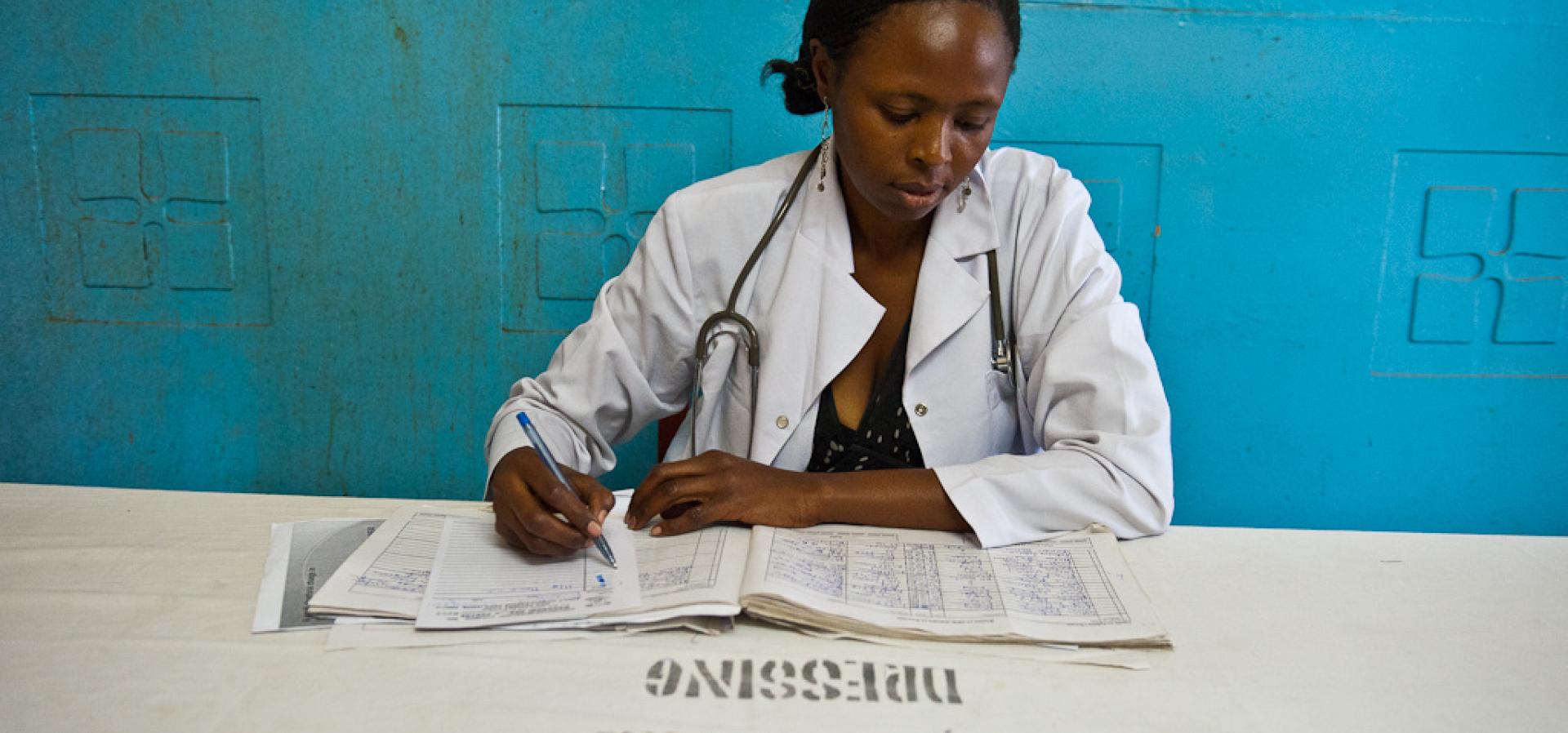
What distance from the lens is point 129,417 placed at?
213 cm

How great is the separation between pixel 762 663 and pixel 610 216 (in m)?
1.28

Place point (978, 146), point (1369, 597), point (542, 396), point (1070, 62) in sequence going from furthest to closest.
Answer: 1. point (1070, 62)
2. point (542, 396)
3. point (978, 146)
4. point (1369, 597)

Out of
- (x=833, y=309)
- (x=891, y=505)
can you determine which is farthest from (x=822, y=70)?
(x=891, y=505)

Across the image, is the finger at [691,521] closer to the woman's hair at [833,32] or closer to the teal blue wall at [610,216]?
the woman's hair at [833,32]

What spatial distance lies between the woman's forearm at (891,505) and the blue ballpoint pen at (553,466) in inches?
9.7

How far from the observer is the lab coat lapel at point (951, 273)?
1.48 meters

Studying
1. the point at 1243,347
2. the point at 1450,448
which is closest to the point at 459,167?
the point at 1243,347

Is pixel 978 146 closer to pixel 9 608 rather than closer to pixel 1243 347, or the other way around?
pixel 1243 347

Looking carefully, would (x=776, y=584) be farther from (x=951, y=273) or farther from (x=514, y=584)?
(x=951, y=273)

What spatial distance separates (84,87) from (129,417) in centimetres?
65

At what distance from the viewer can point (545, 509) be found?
112 cm

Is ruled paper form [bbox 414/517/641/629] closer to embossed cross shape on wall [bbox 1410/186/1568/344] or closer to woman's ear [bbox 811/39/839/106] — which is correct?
woman's ear [bbox 811/39/839/106]

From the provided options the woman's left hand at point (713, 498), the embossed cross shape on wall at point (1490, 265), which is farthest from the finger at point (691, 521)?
the embossed cross shape on wall at point (1490, 265)

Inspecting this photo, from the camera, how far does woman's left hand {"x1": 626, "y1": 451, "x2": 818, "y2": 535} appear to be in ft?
3.86
